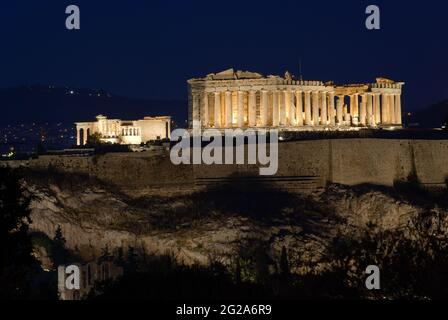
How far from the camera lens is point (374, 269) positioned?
140 feet

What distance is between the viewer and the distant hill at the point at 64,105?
164875mm

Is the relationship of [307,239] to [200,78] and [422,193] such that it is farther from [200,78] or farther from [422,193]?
[200,78]

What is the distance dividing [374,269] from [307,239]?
13.7m

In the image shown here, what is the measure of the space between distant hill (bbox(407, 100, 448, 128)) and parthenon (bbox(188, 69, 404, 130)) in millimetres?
33730

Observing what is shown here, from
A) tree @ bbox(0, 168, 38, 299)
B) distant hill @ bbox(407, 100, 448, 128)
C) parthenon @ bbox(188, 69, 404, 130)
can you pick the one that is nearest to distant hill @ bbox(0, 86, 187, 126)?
distant hill @ bbox(407, 100, 448, 128)

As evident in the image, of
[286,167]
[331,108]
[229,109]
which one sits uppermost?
[331,108]

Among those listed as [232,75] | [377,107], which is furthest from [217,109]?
[377,107]

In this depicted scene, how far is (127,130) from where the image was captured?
277 ft

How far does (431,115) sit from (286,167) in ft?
215

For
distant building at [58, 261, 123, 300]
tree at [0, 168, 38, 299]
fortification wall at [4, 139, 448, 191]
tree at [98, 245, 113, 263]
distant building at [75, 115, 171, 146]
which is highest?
distant building at [75, 115, 171, 146]

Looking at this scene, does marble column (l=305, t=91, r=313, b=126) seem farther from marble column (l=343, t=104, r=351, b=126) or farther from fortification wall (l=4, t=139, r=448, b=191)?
fortification wall (l=4, t=139, r=448, b=191)

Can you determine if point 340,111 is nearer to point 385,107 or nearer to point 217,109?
point 385,107

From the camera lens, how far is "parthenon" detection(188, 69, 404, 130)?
77.0 meters
